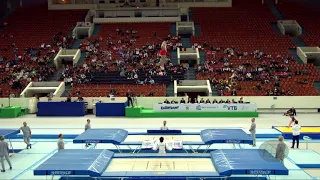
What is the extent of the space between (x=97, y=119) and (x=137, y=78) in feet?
31.1

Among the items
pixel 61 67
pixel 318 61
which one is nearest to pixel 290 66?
pixel 318 61

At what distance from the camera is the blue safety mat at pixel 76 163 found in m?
11.4

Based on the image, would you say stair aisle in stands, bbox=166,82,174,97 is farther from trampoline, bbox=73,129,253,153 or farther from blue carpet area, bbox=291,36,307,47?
blue carpet area, bbox=291,36,307,47

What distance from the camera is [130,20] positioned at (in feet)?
161

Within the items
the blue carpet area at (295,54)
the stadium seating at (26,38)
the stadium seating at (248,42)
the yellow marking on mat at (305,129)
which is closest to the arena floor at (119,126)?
the yellow marking on mat at (305,129)

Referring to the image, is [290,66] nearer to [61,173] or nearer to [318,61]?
[318,61]

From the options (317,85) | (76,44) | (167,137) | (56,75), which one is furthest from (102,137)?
(76,44)

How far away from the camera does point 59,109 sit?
31000 mm

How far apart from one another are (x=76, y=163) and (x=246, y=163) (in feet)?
18.4

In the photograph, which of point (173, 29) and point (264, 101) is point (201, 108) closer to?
point (264, 101)

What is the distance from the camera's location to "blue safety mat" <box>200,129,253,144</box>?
15.7 metres

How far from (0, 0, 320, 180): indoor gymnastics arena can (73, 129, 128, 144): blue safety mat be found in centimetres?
5

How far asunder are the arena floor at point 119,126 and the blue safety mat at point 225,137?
0.94 meters

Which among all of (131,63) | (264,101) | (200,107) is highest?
(131,63)
